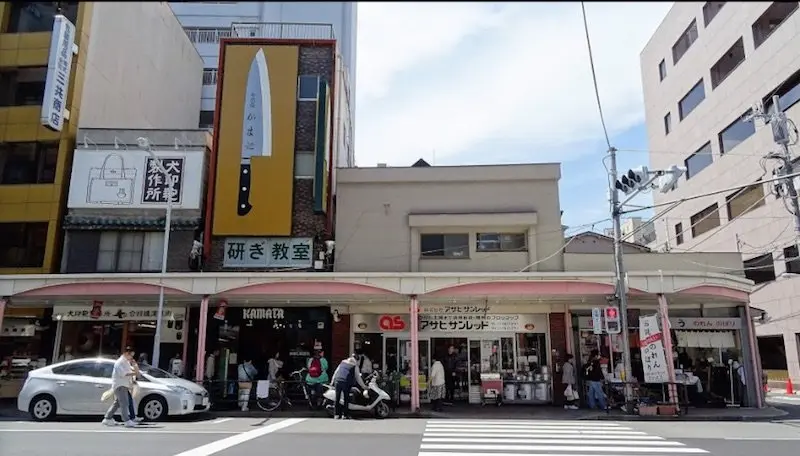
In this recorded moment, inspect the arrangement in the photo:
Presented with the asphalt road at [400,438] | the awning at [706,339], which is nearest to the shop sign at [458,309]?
the asphalt road at [400,438]

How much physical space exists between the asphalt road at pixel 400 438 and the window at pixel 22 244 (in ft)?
30.6

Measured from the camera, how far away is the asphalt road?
32.2 feet

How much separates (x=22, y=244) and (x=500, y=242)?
17.6m

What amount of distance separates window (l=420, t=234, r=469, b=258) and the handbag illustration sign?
1088cm

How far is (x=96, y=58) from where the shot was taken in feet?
78.5

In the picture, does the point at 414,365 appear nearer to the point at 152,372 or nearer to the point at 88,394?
the point at 152,372

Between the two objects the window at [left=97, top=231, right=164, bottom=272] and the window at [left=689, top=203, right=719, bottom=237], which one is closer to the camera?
the window at [left=97, top=231, right=164, bottom=272]

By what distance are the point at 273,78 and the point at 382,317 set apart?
10.1 metres

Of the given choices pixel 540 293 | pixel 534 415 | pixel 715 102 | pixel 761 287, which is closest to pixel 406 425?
pixel 534 415

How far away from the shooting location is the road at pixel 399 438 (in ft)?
32.2

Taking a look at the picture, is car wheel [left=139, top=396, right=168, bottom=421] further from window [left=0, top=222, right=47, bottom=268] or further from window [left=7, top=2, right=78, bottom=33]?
window [left=7, top=2, right=78, bottom=33]

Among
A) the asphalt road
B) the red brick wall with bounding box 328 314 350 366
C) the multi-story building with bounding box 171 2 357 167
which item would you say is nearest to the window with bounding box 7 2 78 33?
the multi-story building with bounding box 171 2 357 167

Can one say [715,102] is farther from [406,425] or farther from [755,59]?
[406,425]

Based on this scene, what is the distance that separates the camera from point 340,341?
20469 mm
